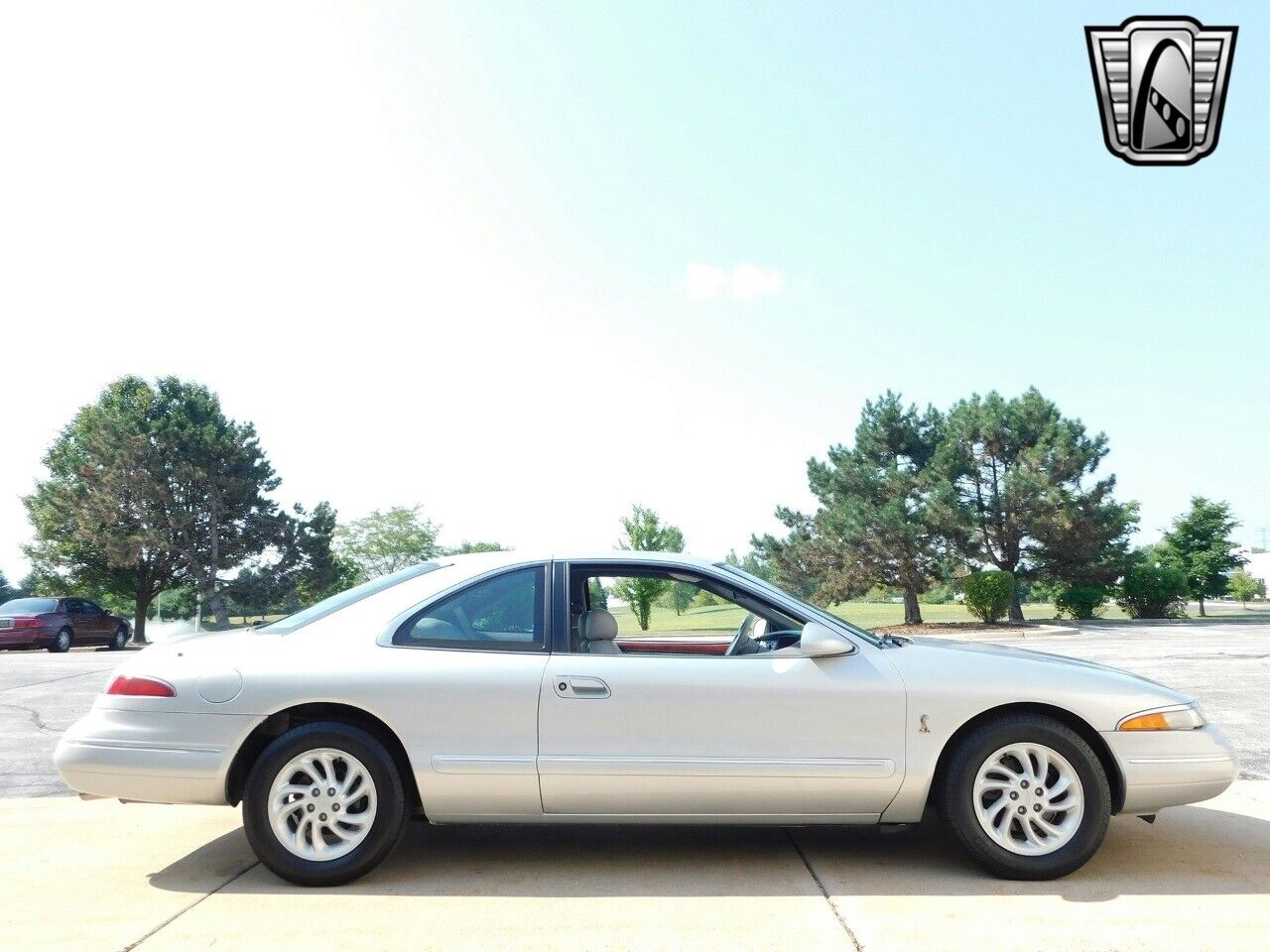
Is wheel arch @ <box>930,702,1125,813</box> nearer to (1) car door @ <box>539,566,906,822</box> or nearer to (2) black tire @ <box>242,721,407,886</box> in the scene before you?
(1) car door @ <box>539,566,906,822</box>

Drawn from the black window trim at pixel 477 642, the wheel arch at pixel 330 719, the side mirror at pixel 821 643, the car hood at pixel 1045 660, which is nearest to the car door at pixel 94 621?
the wheel arch at pixel 330 719

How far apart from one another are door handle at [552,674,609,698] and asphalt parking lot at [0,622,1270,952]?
824mm

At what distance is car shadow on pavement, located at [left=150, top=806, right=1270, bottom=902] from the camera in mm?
4246

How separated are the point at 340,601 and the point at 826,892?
8.56 ft

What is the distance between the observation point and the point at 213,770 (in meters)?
4.38

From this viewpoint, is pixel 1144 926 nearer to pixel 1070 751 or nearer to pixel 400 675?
pixel 1070 751

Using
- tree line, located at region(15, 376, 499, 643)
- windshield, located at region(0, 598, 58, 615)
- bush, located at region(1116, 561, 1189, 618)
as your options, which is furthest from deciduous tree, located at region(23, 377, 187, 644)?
bush, located at region(1116, 561, 1189, 618)

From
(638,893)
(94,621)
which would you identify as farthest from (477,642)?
(94,621)

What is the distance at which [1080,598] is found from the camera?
1389 inches

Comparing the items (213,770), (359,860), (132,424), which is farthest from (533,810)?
(132,424)

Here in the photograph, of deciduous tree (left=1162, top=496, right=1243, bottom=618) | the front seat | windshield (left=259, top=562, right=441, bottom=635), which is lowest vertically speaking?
the front seat

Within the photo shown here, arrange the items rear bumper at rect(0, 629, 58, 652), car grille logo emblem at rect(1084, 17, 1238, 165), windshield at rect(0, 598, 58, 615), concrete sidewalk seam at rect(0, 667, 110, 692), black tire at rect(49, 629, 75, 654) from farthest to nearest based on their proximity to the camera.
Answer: black tire at rect(49, 629, 75, 654) → windshield at rect(0, 598, 58, 615) → rear bumper at rect(0, 629, 58, 652) → concrete sidewalk seam at rect(0, 667, 110, 692) → car grille logo emblem at rect(1084, 17, 1238, 165)

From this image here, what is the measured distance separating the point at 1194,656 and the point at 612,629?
49.1 feet

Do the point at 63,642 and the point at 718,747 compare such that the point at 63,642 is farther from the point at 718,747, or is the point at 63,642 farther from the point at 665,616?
the point at 718,747
